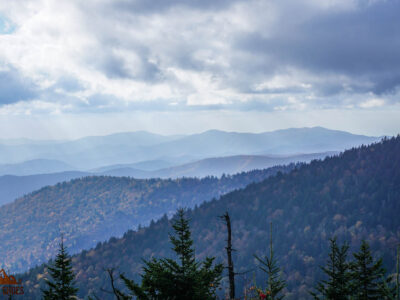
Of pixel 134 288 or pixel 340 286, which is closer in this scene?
pixel 134 288

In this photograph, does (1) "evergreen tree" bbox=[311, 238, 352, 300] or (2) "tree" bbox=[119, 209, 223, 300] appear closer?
(2) "tree" bbox=[119, 209, 223, 300]

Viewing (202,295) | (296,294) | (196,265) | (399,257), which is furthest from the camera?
(296,294)

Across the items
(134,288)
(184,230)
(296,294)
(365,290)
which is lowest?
(296,294)

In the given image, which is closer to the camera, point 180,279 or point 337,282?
point 180,279

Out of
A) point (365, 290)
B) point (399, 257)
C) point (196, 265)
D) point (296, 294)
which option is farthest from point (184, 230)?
point (296, 294)

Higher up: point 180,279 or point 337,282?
point 180,279

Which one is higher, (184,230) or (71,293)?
(184,230)

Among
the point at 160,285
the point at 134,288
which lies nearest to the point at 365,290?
the point at 160,285

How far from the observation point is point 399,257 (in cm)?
820

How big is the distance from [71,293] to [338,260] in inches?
464

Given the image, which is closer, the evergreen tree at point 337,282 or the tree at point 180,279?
the tree at point 180,279

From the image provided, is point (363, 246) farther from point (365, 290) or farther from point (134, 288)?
point (134, 288)

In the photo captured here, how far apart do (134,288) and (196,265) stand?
2.93 meters

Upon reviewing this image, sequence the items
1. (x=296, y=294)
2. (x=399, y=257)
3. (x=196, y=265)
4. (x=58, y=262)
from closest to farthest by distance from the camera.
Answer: (x=399, y=257) → (x=196, y=265) → (x=58, y=262) → (x=296, y=294)
